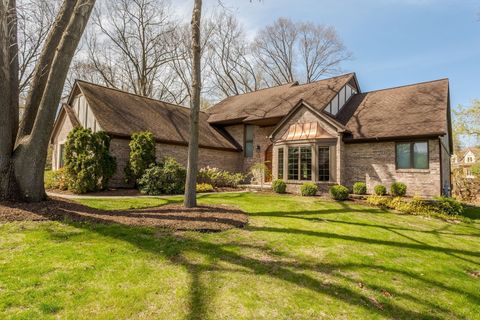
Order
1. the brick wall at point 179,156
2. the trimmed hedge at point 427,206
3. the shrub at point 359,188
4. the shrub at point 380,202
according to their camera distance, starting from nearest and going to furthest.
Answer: the trimmed hedge at point 427,206 → the shrub at point 380,202 → the shrub at point 359,188 → the brick wall at point 179,156

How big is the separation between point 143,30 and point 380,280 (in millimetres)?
31420

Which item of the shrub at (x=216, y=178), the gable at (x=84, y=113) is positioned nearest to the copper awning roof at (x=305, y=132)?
the shrub at (x=216, y=178)

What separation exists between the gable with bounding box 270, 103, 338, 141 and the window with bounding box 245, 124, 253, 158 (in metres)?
3.73

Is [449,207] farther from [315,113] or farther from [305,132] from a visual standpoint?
[315,113]

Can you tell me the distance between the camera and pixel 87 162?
500 inches

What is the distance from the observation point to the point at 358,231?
7656mm

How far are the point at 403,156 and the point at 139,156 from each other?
13.3 m

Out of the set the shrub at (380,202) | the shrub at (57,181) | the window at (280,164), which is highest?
the window at (280,164)

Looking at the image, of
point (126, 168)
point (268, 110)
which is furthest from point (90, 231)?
point (268, 110)

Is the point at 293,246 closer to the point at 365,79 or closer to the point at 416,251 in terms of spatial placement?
the point at 416,251

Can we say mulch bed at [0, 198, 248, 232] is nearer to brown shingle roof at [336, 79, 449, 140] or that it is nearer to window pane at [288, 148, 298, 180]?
window pane at [288, 148, 298, 180]

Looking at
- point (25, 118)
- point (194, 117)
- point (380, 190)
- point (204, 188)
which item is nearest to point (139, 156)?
point (204, 188)

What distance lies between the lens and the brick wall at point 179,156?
14.8 meters

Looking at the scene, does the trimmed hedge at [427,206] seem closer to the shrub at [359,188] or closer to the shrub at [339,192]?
the shrub at [339,192]
